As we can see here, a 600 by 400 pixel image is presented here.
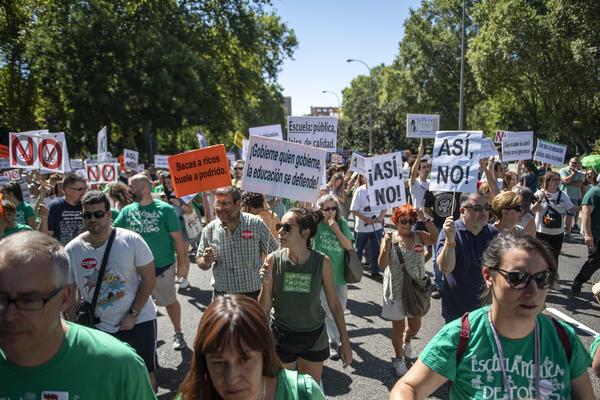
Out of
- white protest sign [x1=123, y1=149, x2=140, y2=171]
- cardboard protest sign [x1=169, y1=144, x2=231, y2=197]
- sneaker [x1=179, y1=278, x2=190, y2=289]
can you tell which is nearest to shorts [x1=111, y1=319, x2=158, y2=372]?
cardboard protest sign [x1=169, y1=144, x2=231, y2=197]

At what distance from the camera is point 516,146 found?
34.7 ft

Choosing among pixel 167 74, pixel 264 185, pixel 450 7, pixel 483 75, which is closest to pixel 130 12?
pixel 167 74

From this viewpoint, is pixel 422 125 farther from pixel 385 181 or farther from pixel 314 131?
pixel 385 181

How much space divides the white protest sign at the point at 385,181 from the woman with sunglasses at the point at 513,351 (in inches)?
181

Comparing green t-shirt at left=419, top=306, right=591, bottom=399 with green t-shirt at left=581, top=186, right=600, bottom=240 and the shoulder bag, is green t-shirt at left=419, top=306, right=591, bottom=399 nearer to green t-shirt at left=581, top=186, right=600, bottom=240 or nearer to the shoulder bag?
the shoulder bag

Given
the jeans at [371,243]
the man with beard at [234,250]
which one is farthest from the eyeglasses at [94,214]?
the jeans at [371,243]

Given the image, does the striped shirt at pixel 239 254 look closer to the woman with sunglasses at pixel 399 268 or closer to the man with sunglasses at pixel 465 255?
the woman with sunglasses at pixel 399 268

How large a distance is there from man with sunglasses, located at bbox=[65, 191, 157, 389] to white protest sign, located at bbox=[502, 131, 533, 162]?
8824 mm

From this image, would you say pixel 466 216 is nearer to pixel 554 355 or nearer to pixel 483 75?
pixel 554 355

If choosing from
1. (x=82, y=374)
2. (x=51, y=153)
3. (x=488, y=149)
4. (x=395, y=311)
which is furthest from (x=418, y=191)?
(x=82, y=374)

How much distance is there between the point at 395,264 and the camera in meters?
4.99

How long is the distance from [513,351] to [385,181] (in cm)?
481

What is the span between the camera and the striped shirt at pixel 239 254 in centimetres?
451

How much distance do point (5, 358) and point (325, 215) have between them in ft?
12.1
